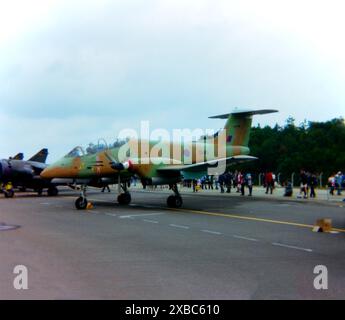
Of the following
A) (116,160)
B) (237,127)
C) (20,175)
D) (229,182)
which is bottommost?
(229,182)

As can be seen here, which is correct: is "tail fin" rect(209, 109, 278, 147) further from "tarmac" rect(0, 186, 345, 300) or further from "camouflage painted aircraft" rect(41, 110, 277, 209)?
"tarmac" rect(0, 186, 345, 300)

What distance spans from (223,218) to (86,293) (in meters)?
9.65

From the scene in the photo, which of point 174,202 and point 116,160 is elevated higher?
point 116,160

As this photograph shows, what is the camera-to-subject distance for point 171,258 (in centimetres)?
812

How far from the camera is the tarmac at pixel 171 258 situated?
233 inches

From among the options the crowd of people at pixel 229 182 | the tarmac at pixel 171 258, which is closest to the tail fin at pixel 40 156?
the crowd of people at pixel 229 182

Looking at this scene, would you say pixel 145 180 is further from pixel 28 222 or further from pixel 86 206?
pixel 28 222

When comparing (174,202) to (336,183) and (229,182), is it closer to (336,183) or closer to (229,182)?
(229,182)

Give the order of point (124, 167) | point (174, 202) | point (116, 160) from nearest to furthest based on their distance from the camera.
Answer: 1. point (124, 167)
2. point (116, 160)
3. point (174, 202)

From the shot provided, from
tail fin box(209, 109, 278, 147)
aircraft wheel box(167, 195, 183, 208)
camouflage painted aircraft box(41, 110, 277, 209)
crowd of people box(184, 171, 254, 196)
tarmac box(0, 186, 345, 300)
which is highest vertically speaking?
tail fin box(209, 109, 278, 147)

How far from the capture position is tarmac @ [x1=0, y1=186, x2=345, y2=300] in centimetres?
592

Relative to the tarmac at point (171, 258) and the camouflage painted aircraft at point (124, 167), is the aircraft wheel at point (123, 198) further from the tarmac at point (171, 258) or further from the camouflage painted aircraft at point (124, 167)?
the tarmac at point (171, 258)

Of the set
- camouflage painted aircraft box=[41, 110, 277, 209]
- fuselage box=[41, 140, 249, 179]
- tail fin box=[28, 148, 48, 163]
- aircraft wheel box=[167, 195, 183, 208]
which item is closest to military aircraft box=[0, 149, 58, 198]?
tail fin box=[28, 148, 48, 163]

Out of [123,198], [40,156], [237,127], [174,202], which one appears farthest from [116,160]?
[40,156]
